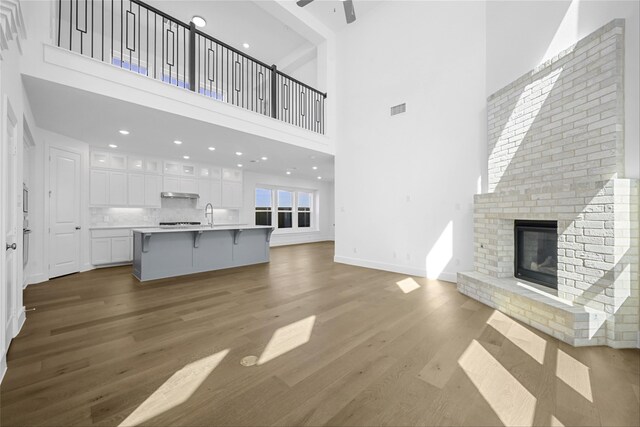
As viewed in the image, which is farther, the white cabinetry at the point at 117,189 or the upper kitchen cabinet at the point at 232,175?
the upper kitchen cabinet at the point at 232,175

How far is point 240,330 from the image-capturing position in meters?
2.59

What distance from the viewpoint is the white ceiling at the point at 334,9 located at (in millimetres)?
5562

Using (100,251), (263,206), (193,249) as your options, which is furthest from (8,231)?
(263,206)

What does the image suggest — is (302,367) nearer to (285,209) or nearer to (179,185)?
(179,185)

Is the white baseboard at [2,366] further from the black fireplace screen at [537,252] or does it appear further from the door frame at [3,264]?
the black fireplace screen at [537,252]

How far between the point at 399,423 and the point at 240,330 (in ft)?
5.48

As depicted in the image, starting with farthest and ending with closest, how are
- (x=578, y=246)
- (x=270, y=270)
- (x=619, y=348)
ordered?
1. (x=270, y=270)
2. (x=578, y=246)
3. (x=619, y=348)

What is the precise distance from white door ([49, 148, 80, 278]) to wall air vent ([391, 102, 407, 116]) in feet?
20.7

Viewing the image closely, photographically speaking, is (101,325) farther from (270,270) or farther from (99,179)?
(99,179)

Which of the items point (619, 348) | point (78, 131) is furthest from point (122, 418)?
point (78, 131)

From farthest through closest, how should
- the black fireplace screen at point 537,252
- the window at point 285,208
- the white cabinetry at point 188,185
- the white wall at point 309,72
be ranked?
1. the window at point 285,208
2. the white wall at point 309,72
3. the white cabinetry at point 188,185
4. the black fireplace screen at point 537,252

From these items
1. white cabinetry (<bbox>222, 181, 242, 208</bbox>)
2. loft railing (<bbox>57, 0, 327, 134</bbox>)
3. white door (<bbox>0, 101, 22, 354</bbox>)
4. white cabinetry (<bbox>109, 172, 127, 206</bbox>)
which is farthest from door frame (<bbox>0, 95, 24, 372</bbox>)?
white cabinetry (<bbox>222, 181, 242, 208</bbox>)

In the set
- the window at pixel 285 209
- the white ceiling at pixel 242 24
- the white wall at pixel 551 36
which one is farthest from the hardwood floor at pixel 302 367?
the window at pixel 285 209

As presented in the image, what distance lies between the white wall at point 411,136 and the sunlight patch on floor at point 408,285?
438 millimetres
